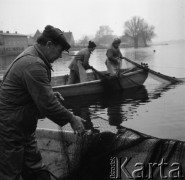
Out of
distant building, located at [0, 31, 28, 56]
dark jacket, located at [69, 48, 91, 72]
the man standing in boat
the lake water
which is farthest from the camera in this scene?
distant building, located at [0, 31, 28, 56]

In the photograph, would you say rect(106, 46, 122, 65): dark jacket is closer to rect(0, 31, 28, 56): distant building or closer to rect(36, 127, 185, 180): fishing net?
rect(36, 127, 185, 180): fishing net

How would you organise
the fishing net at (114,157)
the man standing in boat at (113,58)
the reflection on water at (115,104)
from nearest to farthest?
the fishing net at (114,157) < the reflection on water at (115,104) < the man standing in boat at (113,58)

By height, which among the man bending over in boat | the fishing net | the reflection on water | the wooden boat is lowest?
the reflection on water

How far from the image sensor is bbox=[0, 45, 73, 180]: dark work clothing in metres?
2.82

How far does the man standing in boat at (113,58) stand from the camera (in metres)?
13.2

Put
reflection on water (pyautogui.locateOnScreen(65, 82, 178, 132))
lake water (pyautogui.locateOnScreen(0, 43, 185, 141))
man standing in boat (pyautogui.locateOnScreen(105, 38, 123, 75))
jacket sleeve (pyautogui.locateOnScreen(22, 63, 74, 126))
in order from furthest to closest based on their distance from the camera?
man standing in boat (pyautogui.locateOnScreen(105, 38, 123, 75)), reflection on water (pyautogui.locateOnScreen(65, 82, 178, 132)), lake water (pyautogui.locateOnScreen(0, 43, 185, 141)), jacket sleeve (pyautogui.locateOnScreen(22, 63, 74, 126))

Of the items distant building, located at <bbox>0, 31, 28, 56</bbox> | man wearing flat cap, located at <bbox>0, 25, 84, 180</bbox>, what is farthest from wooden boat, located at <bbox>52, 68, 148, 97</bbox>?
distant building, located at <bbox>0, 31, 28, 56</bbox>

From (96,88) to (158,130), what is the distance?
207 inches

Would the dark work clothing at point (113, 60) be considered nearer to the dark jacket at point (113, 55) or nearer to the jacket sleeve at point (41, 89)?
the dark jacket at point (113, 55)

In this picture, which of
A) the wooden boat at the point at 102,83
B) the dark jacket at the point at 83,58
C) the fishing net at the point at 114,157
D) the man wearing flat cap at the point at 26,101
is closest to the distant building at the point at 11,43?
the wooden boat at the point at 102,83

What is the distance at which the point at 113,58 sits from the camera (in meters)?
13.2

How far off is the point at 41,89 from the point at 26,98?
9.4 inches

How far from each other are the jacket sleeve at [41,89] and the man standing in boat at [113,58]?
10.5m

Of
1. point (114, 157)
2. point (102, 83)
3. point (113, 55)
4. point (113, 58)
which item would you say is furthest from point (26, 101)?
point (113, 55)
